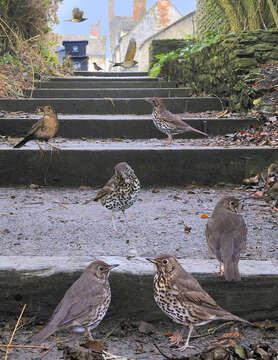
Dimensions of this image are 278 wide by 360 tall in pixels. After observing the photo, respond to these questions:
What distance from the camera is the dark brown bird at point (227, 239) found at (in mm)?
2320

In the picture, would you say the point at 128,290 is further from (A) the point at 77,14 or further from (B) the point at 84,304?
(A) the point at 77,14

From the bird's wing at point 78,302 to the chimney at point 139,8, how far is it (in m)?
63.4

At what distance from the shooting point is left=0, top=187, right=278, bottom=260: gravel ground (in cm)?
317

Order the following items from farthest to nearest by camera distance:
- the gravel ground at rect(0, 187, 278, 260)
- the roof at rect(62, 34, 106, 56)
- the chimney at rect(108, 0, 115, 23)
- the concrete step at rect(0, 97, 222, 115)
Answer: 1. the roof at rect(62, 34, 106, 56)
2. the chimney at rect(108, 0, 115, 23)
3. the concrete step at rect(0, 97, 222, 115)
4. the gravel ground at rect(0, 187, 278, 260)

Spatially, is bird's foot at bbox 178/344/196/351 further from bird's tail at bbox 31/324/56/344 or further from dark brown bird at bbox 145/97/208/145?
dark brown bird at bbox 145/97/208/145

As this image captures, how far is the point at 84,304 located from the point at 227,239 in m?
0.82

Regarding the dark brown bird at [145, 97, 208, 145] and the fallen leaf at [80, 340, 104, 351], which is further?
the dark brown bird at [145, 97, 208, 145]

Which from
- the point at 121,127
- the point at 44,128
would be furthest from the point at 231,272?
the point at 121,127

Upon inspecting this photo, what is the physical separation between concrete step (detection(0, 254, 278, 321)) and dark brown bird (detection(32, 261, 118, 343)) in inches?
13.9

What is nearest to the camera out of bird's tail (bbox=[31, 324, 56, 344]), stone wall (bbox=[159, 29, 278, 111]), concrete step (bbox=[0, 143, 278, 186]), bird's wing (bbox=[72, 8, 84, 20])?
bird's tail (bbox=[31, 324, 56, 344])

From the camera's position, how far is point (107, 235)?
11.6 ft

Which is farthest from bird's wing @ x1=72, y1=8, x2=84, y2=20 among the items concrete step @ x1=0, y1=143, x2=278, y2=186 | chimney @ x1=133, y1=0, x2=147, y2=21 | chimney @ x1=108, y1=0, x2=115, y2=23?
Answer: chimney @ x1=108, y1=0, x2=115, y2=23

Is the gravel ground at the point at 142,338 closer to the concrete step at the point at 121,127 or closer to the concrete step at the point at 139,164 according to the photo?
the concrete step at the point at 139,164

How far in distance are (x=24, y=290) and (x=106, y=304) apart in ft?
2.02
